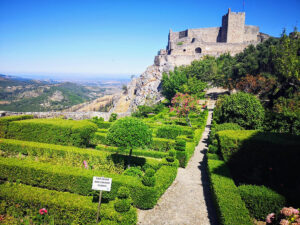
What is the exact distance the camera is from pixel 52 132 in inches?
485

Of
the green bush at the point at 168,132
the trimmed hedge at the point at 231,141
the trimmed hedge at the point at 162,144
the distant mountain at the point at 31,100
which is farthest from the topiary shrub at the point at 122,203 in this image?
the distant mountain at the point at 31,100

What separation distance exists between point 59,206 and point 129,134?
388 cm

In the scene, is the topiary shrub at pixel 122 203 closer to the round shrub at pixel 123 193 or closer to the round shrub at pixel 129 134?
the round shrub at pixel 123 193

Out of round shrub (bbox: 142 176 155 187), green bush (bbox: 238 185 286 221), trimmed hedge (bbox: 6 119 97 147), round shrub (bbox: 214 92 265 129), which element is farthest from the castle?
green bush (bbox: 238 185 286 221)

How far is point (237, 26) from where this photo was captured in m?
48.0

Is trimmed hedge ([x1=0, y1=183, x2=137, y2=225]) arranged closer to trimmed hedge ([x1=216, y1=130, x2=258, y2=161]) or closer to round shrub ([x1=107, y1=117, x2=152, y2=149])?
round shrub ([x1=107, y1=117, x2=152, y2=149])

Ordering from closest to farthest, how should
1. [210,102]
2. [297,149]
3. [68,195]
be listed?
[68,195] → [297,149] → [210,102]

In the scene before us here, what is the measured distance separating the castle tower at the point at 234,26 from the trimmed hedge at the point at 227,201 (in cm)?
4844

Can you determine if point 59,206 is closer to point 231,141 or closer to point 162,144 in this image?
point 231,141

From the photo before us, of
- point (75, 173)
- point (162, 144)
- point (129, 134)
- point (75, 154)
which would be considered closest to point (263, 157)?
point (129, 134)

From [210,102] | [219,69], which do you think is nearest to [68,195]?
[210,102]

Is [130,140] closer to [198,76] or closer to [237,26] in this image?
[198,76]

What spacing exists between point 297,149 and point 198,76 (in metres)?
29.8

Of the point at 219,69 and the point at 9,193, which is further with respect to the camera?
the point at 219,69
